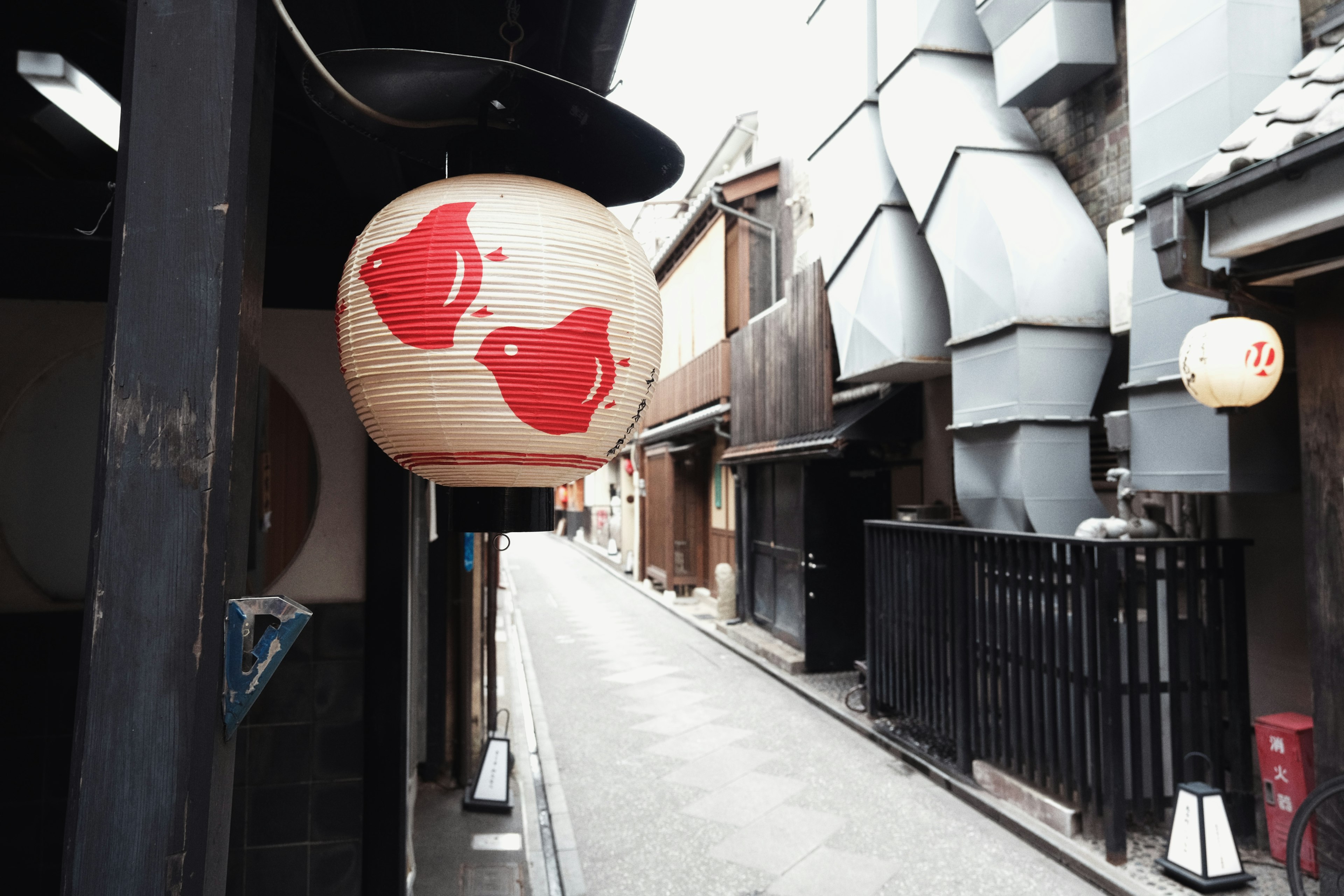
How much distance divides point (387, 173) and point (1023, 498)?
6374 mm

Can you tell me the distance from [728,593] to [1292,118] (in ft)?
43.7

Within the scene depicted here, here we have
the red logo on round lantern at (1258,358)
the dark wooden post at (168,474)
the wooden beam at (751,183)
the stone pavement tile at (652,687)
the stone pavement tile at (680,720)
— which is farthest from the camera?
the wooden beam at (751,183)

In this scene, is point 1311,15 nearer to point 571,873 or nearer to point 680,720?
point 571,873

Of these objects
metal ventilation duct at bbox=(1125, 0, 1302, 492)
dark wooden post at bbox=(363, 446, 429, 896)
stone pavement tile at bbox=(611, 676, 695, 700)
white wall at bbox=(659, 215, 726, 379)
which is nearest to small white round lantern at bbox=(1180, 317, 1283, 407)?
metal ventilation duct at bbox=(1125, 0, 1302, 492)

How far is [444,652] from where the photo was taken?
7504 mm

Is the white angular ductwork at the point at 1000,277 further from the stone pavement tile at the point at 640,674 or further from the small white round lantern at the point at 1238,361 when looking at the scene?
the stone pavement tile at the point at 640,674

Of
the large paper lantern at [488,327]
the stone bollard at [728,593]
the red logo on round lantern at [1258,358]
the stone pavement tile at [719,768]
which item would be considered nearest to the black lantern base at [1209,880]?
the red logo on round lantern at [1258,358]

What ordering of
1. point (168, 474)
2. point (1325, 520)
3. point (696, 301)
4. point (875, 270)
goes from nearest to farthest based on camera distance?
1. point (168, 474)
2. point (1325, 520)
3. point (875, 270)
4. point (696, 301)

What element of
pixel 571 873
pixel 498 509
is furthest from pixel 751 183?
pixel 498 509

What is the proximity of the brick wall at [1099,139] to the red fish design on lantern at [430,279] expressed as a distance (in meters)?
7.51

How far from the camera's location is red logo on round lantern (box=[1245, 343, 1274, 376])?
4988 millimetres

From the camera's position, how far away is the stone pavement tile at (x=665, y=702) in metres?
10.6

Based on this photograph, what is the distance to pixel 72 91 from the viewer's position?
3293mm

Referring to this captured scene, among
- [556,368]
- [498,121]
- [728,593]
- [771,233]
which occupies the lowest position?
[728,593]
